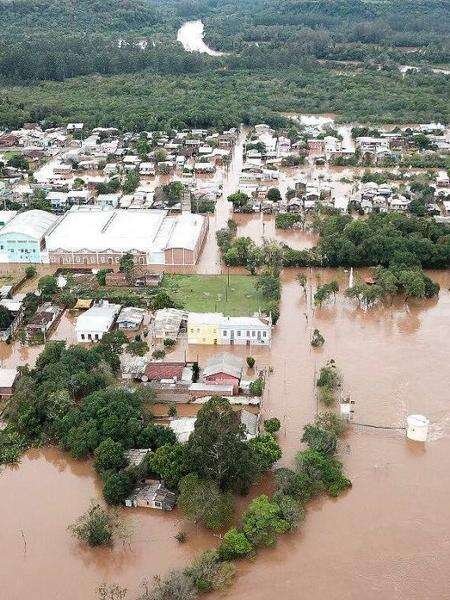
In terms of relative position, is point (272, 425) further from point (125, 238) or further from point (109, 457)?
point (125, 238)

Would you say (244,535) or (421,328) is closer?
(244,535)

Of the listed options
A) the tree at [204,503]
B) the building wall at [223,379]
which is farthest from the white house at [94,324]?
the tree at [204,503]

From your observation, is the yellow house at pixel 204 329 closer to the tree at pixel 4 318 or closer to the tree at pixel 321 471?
the tree at pixel 4 318

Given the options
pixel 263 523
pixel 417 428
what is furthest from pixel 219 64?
pixel 263 523

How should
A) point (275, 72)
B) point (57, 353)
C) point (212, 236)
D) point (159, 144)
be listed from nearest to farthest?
point (57, 353) < point (212, 236) < point (159, 144) < point (275, 72)

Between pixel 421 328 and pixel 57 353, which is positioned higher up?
pixel 57 353

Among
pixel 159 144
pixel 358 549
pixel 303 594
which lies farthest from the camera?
pixel 159 144

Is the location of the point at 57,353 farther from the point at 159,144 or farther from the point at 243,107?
the point at 243,107

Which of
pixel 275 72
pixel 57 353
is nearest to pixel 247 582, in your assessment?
pixel 57 353
